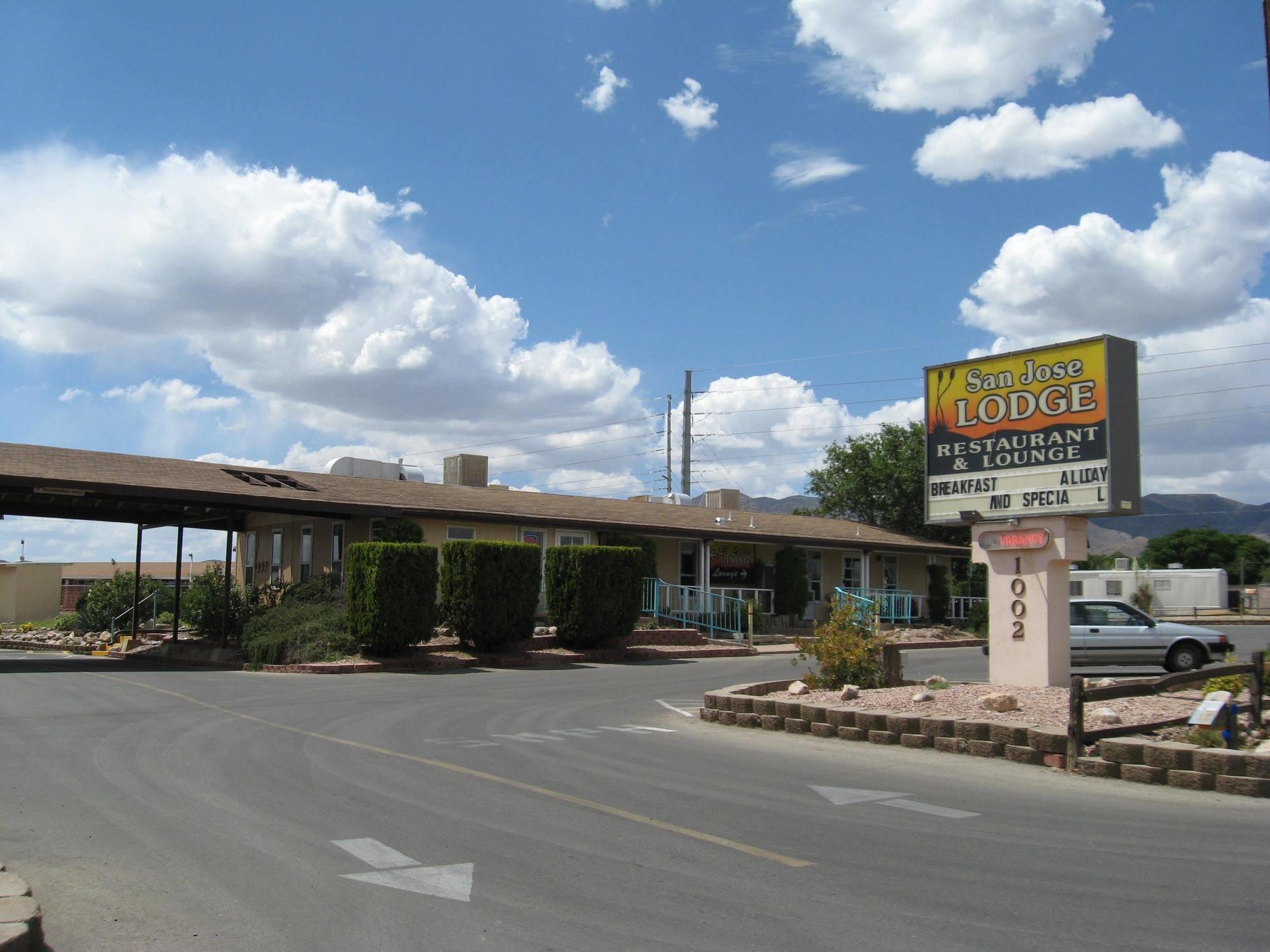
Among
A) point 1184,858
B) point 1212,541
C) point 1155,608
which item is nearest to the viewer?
point 1184,858

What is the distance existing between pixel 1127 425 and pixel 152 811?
11.6 metres

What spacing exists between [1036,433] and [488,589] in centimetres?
1294

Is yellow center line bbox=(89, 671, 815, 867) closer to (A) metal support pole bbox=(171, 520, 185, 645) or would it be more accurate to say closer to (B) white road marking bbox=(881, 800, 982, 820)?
(B) white road marking bbox=(881, 800, 982, 820)

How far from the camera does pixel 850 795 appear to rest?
9.26 meters

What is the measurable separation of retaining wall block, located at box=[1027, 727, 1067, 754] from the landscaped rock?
4.27 ft

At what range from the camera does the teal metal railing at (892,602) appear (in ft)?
120

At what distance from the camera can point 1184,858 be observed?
6.96m

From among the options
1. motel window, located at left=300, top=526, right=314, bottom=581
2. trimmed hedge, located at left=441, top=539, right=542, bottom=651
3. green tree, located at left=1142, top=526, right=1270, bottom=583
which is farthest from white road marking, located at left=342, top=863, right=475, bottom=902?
green tree, located at left=1142, top=526, right=1270, bottom=583

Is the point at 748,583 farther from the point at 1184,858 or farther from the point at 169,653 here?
the point at 1184,858

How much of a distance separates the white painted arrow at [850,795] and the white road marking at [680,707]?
591 centimetres

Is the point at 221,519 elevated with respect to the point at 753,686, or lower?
elevated

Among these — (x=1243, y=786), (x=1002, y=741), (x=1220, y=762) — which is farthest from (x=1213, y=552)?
(x=1243, y=786)

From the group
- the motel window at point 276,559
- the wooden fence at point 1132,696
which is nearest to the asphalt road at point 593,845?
the wooden fence at point 1132,696

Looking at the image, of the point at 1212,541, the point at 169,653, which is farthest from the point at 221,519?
the point at 1212,541
